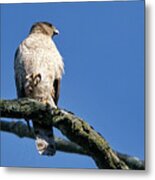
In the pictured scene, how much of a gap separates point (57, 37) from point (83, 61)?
0.13m

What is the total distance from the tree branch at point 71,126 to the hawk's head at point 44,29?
0.82 ft

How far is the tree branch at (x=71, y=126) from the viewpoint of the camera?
1980mm

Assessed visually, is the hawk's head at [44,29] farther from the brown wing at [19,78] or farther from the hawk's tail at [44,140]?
the hawk's tail at [44,140]

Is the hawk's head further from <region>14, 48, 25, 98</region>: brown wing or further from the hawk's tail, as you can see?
the hawk's tail

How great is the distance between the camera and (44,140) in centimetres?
203

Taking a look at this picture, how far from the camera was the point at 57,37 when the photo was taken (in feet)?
6.64

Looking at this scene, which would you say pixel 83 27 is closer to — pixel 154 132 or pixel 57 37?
pixel 57 37

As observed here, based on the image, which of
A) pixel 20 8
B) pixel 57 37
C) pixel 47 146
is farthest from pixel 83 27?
pixel 47 146

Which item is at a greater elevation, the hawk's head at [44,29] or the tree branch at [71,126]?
the hawk's head at [44,29]

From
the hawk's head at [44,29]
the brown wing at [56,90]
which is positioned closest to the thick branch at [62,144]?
the brown wing at [56,90]

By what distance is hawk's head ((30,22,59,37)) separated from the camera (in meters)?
2.02

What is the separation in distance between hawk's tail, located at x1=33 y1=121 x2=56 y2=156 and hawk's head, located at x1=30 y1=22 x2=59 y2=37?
0.33 metres

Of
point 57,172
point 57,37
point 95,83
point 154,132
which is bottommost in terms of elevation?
point 57,172

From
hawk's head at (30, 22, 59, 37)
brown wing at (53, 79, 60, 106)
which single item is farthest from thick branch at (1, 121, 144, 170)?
hawk's head at (30, 22, 59, 37)
